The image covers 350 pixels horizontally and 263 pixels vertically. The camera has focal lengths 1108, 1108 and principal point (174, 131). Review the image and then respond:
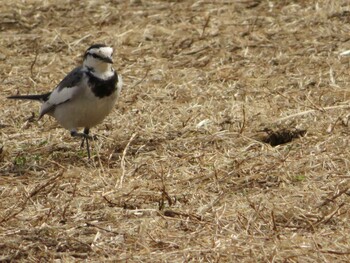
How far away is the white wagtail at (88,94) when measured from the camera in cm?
871

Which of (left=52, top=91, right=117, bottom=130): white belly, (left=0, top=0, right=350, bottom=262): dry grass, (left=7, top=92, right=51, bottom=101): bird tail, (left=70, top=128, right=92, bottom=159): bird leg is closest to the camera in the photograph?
(left=0, top=0, right=350, bottom=262): dry grass

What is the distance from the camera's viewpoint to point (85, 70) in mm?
8883

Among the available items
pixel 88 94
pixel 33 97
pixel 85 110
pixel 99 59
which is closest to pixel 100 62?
pixel 99 59

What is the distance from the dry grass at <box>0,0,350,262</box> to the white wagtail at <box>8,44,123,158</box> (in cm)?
24

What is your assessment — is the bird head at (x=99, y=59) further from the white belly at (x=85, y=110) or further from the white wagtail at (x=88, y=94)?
the white belly at (x=85, y=110)

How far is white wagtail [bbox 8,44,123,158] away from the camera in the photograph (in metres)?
8.71

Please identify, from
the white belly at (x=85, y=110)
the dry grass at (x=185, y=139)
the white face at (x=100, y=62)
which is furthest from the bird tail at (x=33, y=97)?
the white face at (x=100, y=62)

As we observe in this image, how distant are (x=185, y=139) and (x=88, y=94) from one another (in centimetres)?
84

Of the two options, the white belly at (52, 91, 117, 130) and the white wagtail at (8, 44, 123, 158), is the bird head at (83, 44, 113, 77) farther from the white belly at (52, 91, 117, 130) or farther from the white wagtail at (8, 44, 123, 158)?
the white belly at (52, 91, 117, 130)

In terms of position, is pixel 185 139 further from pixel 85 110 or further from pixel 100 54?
pixel 100 54

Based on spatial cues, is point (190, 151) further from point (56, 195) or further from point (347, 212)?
point (347, 212)

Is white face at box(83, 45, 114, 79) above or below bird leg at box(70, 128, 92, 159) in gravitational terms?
above

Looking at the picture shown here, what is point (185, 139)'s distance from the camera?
877 centimetres

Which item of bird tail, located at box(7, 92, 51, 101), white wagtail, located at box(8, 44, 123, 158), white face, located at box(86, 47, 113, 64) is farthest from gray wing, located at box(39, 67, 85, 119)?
bird tail, located at box(7, 92, 51, 101)
